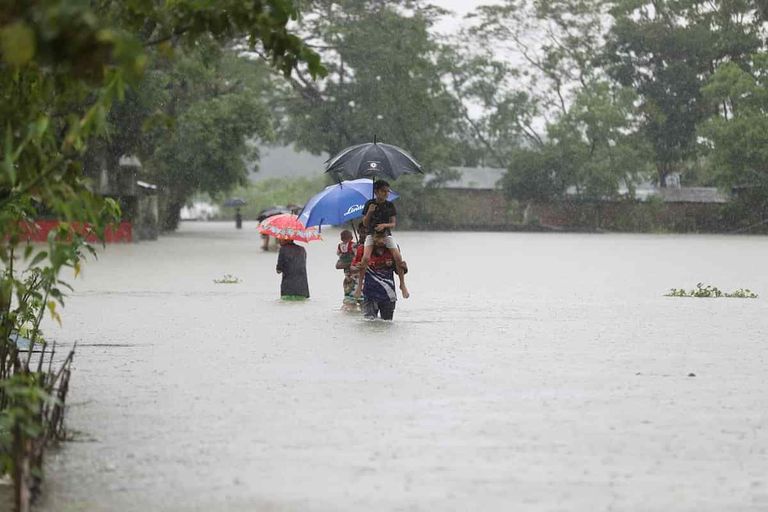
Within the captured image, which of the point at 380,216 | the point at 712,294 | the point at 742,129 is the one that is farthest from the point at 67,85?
the point at 742,129

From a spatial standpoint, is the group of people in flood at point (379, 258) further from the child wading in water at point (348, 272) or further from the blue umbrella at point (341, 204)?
the blue umbrella at point (341, 204)

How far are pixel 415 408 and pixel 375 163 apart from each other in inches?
330

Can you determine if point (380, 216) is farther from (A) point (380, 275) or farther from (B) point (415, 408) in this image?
(B) point (415, 408)

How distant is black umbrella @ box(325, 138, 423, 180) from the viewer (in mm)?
17094

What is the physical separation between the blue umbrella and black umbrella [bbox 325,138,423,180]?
0.81m

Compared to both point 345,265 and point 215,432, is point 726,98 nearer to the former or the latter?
point 345,265

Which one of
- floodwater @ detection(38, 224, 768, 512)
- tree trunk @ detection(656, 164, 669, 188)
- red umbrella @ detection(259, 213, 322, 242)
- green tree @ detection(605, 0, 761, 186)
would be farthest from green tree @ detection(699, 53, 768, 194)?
red umbrella @ detection(259, 213, 322, 242)

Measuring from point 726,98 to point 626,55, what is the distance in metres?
11.9

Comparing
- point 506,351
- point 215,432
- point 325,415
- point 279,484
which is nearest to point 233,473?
point 279,484

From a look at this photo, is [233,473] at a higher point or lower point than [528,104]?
lower

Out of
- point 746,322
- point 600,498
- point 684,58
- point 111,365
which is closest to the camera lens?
point 600,498

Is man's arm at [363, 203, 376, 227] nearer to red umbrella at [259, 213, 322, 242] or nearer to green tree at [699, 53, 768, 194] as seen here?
red umbrella at [259, 213, 322, 242]

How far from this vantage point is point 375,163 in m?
17.2

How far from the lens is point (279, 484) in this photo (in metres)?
6.68
